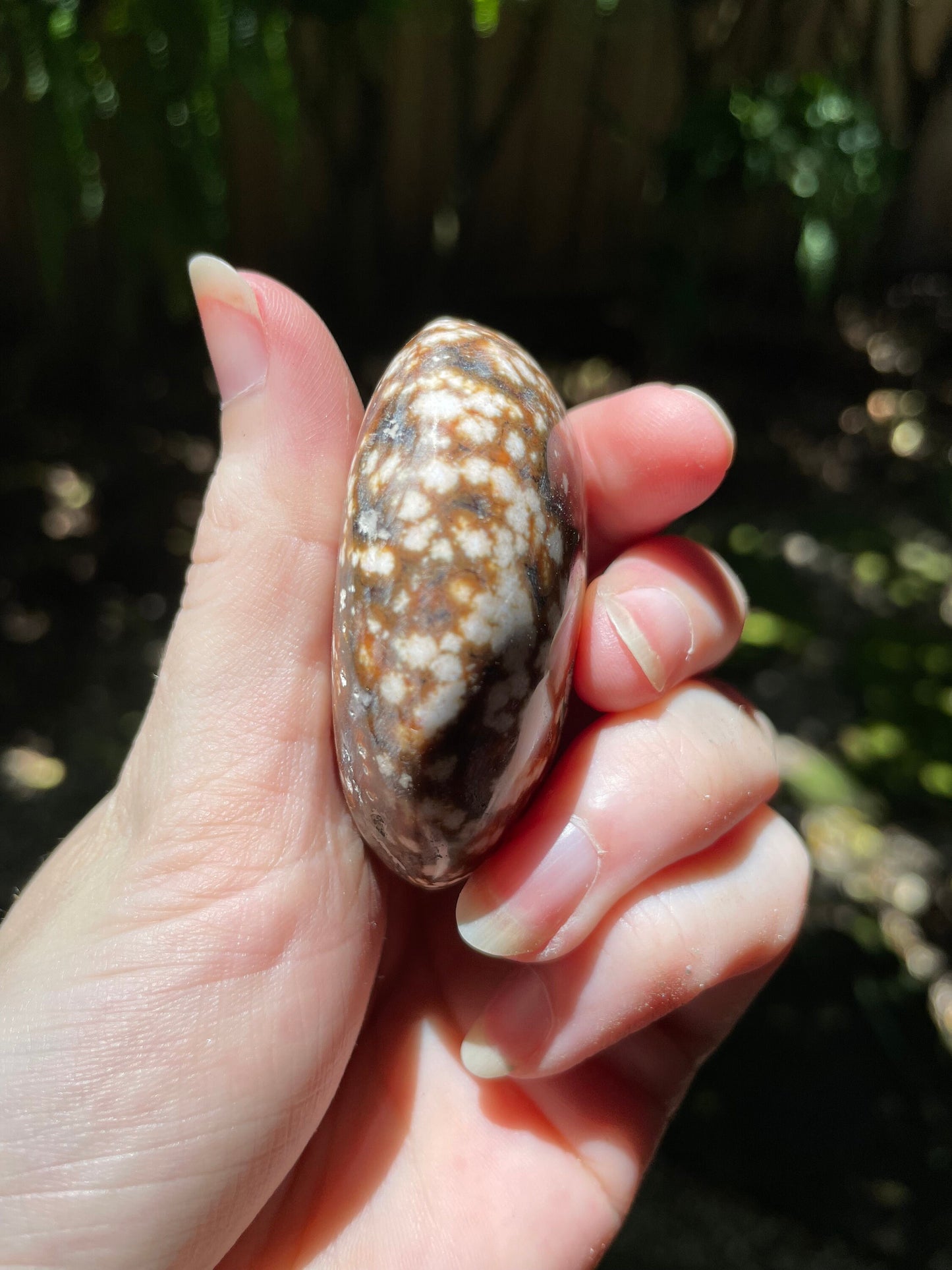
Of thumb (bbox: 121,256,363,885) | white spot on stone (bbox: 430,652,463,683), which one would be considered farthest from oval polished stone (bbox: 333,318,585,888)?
thumb (bbox: 121,256,363,885)

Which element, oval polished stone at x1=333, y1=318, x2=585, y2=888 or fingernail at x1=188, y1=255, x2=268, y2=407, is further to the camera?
fingernail at x1=188, y1=255, x2=268, y2=407

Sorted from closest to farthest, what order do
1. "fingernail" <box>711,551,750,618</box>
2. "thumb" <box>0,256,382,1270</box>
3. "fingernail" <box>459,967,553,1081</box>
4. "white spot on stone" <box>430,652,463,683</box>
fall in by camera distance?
"white spot on stone" <box>430,652,463,683</box>, "thumb" <box>0,256,382,1270</box>, "fingernail" <box>459,967,553,1081</box>, "fingernail" <box>711,551,750,618</box>

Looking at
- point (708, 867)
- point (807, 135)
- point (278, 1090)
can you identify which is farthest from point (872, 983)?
point (807, 135)

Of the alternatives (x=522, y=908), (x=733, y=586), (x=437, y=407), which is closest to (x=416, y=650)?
(x=437, y=407)

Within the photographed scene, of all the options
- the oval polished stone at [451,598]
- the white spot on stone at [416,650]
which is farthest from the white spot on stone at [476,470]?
the white spot on stone at [416,650]

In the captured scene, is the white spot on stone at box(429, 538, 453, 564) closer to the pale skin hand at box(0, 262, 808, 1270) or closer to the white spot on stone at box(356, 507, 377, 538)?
the white spot on stone at box(356, 507, 377, 538)

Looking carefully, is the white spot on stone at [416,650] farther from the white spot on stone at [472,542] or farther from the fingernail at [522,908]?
the fingernail at [522,908]

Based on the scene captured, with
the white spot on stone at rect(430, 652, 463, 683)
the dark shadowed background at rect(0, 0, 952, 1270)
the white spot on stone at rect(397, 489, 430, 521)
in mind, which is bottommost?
the dark shadowed background at rect(0, 0, 952, 1270)

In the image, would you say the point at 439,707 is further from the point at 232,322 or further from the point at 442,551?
the point at 232,322
